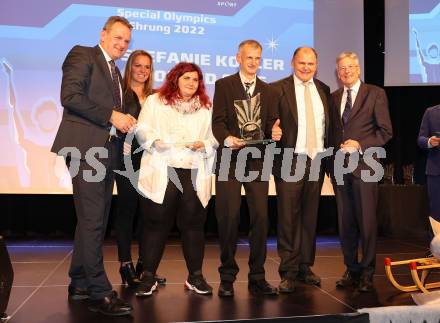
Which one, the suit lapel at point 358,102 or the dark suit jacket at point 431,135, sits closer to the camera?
the suit lapel at point 358,102

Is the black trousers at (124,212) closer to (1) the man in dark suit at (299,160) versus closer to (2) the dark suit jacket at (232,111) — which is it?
(2) the dark suit jacket at (232,111)

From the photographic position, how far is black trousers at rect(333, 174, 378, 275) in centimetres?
332

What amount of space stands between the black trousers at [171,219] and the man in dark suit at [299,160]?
568 mm

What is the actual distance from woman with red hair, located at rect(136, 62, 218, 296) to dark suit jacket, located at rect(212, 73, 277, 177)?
0.08 m

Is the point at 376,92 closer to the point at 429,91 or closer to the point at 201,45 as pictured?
the point at 201,45

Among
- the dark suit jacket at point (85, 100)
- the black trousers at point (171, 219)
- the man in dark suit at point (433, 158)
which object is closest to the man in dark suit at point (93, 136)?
the dark suit jacket at point (85, 100)

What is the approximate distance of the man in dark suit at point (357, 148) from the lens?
10.9ft

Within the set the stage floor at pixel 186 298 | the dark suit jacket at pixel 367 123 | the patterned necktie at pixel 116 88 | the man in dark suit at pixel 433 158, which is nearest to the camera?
the stage floor at pixel 186 298

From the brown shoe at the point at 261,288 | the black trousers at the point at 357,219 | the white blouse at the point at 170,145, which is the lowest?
the brown shoe at the point at 261,288

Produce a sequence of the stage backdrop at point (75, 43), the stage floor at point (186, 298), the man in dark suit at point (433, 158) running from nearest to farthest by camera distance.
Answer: the stage floor at point (186, 298)
the man in dark suit at point (433, 158)
the stage backdrop at point (75, 43)

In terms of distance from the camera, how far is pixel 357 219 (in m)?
3.38

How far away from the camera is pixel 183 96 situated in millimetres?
3100

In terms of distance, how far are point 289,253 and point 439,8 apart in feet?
14.1

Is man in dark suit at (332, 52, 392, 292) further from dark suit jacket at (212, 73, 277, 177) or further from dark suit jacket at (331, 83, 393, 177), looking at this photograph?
dark suit jacket at (212, 73, 277, 177)
